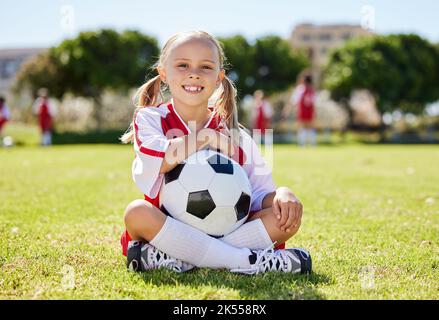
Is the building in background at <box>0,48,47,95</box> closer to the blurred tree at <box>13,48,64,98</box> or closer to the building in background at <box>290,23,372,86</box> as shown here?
the building in background at <box>290,23,372,86</box>

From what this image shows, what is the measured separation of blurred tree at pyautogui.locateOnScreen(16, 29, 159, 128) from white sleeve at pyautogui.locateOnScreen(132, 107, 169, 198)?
83.1 feet

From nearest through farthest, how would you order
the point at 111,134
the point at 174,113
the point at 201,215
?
the point at 201,215 < the point at 174,113 < the point at 111,134

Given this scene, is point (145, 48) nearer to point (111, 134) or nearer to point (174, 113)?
point (111, 134)

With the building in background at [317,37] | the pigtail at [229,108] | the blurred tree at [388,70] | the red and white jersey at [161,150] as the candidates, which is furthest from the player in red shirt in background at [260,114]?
the building in background at [317,37]

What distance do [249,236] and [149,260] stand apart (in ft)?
1.91

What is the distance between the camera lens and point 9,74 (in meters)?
76.1

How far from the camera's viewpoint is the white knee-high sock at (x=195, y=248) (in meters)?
2.70

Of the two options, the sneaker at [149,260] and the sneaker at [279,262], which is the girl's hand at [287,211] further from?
the sneaker at [149,260]

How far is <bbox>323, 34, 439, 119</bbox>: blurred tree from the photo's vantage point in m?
29.5

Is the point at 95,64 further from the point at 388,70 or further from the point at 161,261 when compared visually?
the point at 161,261

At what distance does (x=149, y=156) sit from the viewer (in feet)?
9.22

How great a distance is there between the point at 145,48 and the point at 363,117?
52.7ft

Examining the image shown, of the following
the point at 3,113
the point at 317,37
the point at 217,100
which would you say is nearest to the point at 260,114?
the point at 3,113
